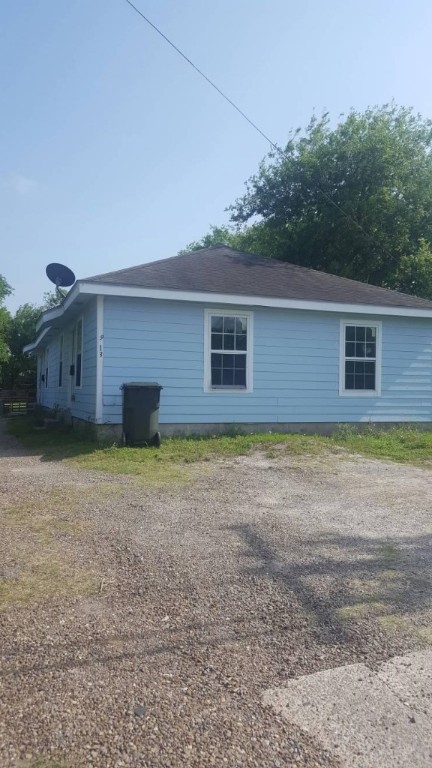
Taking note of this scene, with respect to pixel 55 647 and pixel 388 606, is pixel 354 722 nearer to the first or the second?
pixel 388 606

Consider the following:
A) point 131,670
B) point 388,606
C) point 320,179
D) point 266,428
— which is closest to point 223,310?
point 266,428

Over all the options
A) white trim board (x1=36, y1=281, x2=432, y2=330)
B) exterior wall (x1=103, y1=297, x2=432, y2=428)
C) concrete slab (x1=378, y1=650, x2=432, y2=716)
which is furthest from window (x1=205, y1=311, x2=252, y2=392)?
concrete slab (x1=378, y1=650, x2=432, y2=716)

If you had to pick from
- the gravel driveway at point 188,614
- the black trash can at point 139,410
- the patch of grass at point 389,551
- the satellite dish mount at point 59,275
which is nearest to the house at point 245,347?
the black trash can at point 139,410

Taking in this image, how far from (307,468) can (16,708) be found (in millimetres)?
6443

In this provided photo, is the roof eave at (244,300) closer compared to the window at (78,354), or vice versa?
the roof eave at (244,300)

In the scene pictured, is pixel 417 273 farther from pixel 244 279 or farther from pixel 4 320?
pixel 4 320

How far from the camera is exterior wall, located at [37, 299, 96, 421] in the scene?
11.2 m

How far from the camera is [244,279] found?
39.8 ft

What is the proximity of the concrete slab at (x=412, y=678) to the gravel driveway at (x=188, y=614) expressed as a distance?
85mm

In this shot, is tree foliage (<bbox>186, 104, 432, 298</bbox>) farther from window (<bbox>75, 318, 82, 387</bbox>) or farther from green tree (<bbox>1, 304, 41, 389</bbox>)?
green tree (<bbox>1, 304, 41, 389</bbox>)

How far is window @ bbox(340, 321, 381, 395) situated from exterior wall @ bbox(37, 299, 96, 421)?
→ 5.18 m

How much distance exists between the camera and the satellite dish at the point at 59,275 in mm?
14430

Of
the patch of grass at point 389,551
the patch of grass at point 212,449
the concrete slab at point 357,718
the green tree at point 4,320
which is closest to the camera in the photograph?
the concrete slab at point 357,718

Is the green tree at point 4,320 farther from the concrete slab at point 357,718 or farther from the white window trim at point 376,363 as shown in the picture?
the concrete slab at point 357,718
